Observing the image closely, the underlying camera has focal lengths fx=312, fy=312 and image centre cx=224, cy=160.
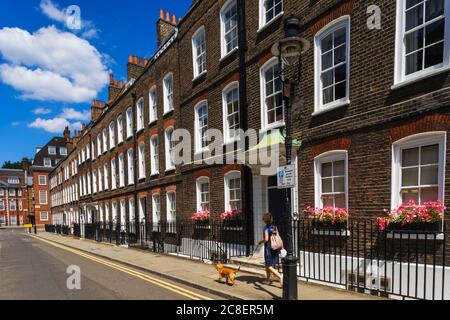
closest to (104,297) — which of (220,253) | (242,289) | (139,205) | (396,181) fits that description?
(242,289)

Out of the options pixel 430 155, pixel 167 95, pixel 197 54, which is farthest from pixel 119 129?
pixel 430 155

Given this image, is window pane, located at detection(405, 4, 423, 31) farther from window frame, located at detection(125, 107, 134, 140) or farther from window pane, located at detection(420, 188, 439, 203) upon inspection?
window frame, located at detection(125, 107, 134, 140)

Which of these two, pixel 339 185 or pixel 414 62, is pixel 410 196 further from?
pixel 414 62

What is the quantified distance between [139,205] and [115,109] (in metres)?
8.65

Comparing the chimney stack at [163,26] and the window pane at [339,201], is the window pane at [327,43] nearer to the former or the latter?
the window pane at [339,201]

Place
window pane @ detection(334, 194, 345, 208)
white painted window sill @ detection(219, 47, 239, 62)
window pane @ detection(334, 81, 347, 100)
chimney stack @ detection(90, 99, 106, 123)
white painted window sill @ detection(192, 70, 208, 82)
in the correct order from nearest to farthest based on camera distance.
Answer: window pane @ detection(334, 194, 345, 208), window pane @ detection(334, 81, 347, 100), white painted window sill @ detection(219, 47, 239, 62), white painted window sill @ detection(192, 70, 208, 82), chimney stack @ detection(90, 99, 106, 123)

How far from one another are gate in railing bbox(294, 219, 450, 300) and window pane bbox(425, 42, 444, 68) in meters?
3.28

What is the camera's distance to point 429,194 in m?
6.21

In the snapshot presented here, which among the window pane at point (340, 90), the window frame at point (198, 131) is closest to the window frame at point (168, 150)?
the window frame at point (198, 131)

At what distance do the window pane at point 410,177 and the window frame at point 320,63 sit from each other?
84.6 inches

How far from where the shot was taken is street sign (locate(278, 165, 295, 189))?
574 cm

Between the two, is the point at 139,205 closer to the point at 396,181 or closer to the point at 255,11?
the point at 255,11

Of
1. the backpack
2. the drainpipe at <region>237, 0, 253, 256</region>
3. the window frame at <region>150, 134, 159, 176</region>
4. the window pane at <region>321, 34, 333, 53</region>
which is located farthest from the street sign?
the window frame at <region>150, 134, 159, 176</region>

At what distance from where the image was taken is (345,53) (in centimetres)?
795
